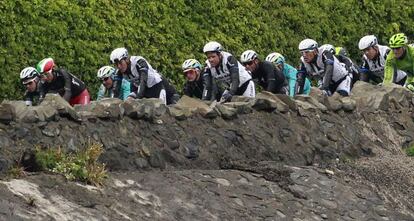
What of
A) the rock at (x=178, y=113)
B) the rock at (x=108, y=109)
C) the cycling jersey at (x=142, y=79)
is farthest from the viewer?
the cycling jersey at (x=142, y=79)

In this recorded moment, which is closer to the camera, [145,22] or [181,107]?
[181,107]

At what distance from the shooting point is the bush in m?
17.6

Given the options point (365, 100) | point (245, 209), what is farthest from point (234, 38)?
point (245, 209)

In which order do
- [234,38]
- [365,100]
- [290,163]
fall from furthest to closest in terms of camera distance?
[234,38] → [365,100] → [290,163]

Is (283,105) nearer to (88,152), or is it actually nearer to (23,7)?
(88,152)

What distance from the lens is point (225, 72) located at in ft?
54.8

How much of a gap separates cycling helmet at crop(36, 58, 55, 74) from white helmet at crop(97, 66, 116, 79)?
1.24 meters

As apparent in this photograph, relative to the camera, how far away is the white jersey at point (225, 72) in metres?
16.6


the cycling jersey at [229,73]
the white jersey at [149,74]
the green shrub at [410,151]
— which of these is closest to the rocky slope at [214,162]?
the green shrub at [410,151]

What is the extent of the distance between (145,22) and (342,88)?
4218mm

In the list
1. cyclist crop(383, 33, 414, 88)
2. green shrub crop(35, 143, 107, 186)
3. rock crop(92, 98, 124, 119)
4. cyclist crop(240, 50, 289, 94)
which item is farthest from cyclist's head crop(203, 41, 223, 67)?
green shrub crop(35, 143, 107, 186)

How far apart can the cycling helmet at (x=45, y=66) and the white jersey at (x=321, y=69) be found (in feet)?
14.7

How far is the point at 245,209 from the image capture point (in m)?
10.5

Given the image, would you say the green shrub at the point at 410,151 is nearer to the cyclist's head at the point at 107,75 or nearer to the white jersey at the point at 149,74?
the white jersey at the point at 149,74
